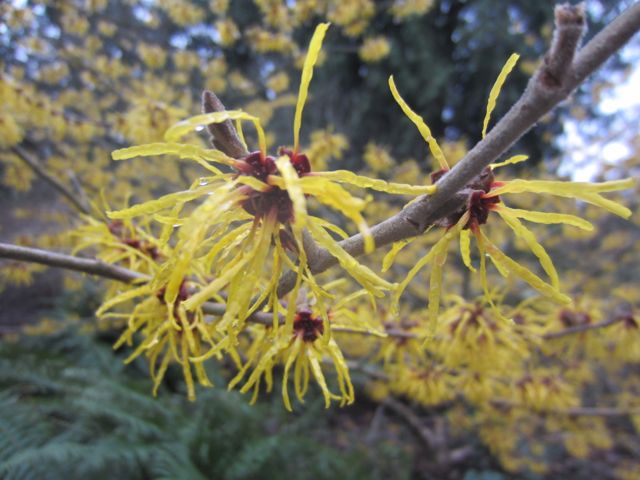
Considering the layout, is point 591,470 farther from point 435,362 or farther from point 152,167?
point 152,167

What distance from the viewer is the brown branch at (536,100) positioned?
15.9 inches

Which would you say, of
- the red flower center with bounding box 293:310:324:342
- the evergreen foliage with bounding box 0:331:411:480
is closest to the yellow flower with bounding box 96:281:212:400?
the red flower center with bounding box 293:310:324:342

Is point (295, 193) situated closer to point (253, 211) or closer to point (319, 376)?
point (253, 211)

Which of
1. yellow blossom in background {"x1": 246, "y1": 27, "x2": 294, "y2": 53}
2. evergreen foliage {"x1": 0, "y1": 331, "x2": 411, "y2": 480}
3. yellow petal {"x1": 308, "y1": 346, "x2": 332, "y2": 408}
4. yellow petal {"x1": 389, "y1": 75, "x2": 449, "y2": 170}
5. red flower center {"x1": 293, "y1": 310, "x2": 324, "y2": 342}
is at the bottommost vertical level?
evergreen foliage {"x1": 0, "y1": 331, "x2": 411, "y2": 480}

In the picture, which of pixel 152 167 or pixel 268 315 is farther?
pixel 152 167

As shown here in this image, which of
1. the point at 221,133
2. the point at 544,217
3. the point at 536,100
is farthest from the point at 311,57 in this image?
the point at 544,217

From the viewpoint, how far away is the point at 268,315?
2.55 feet

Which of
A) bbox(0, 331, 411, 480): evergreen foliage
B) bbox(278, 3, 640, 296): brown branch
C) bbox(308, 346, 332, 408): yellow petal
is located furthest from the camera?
bbox(0, 331, 411, 480): evergreen foliage

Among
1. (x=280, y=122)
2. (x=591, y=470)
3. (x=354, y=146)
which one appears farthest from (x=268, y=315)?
(x=280, y=122)

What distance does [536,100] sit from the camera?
1.44 ft

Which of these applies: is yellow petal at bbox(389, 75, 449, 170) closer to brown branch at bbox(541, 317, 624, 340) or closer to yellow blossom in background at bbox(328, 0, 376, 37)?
brown branch at bbox(541, 317, 624, 340)

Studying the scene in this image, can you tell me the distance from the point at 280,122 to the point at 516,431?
5.42 m

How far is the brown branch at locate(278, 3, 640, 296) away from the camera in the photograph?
0.40m

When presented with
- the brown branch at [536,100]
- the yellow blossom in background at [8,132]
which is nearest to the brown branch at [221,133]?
the brown branch at [536,100]
